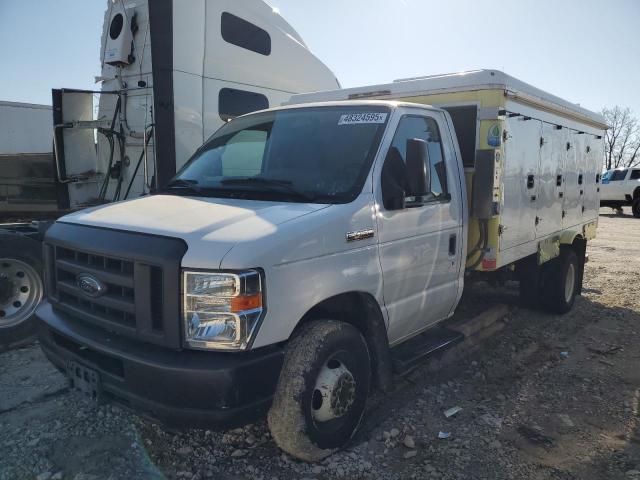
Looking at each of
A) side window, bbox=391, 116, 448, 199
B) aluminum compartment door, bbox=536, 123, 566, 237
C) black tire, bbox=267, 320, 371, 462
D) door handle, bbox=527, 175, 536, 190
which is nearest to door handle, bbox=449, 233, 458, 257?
side window, bbox=391, 116, 448, 199

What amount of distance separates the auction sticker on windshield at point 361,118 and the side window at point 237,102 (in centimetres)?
374

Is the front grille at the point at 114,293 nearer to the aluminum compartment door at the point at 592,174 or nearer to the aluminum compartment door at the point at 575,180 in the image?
the aluminum compartment door at the point at 575,180

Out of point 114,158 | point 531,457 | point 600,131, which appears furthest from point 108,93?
point 600,131

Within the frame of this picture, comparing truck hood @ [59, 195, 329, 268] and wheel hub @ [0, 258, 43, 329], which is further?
wheel hub @ [0, 258, 43, 329]

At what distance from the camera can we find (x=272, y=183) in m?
3.35

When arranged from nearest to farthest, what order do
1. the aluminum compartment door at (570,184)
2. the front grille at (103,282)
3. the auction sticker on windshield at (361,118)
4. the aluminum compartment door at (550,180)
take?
the front grille at (103,282) → the auction sticker on windshield at (361,118) → the aluminum compartment door at (550,180) → the aluminum compartment door at (570,184)

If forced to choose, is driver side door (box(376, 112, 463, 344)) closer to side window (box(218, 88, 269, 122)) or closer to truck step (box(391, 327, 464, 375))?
truck step (box(391, 327, 464, 375))

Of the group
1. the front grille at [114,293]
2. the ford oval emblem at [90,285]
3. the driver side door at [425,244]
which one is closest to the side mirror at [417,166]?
the driver side door at [425,244]

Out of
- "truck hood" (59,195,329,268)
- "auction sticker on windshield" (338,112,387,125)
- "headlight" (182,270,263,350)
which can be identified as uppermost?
"auction sticker on windshield" (338,112,387,125)

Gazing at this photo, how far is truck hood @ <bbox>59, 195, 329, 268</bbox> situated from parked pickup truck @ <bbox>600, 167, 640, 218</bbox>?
23.0 m

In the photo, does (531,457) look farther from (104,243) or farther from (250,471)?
(104,243)

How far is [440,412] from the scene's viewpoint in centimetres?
388

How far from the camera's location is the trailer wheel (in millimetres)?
4723

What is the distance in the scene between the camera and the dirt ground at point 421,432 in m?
3.11
